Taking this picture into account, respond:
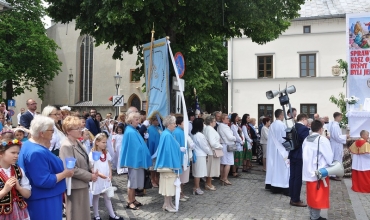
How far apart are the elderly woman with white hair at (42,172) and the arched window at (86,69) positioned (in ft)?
113

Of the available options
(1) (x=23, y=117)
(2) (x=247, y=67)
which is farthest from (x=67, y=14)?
(2) (x=247, y=67)

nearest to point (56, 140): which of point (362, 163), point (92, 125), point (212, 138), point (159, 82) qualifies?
point (159, 82)

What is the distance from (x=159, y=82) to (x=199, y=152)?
200 cm

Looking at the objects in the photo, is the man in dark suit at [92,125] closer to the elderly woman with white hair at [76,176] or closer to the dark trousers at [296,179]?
the dark trousers at [296,179]

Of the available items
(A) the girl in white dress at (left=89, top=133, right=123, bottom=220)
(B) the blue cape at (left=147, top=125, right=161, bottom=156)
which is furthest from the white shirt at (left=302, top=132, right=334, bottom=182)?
(B) the blue cape at (left=147, top=125, right=161, bottom=156)

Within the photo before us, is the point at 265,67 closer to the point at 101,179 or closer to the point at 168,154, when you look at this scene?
the point at 168,154

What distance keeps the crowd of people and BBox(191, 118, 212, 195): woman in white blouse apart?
24mm

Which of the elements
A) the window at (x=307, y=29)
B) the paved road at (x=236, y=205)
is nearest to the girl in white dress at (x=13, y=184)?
Result: the paved road at (x=236, y=205)

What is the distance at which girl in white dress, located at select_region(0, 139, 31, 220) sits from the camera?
3.63 metres

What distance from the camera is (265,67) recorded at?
28.4 metres

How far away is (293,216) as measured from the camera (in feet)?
22.2

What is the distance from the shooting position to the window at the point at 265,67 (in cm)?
2834

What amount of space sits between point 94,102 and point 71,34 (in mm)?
7974

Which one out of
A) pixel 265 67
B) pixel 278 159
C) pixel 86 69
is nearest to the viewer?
pixel 278 159
